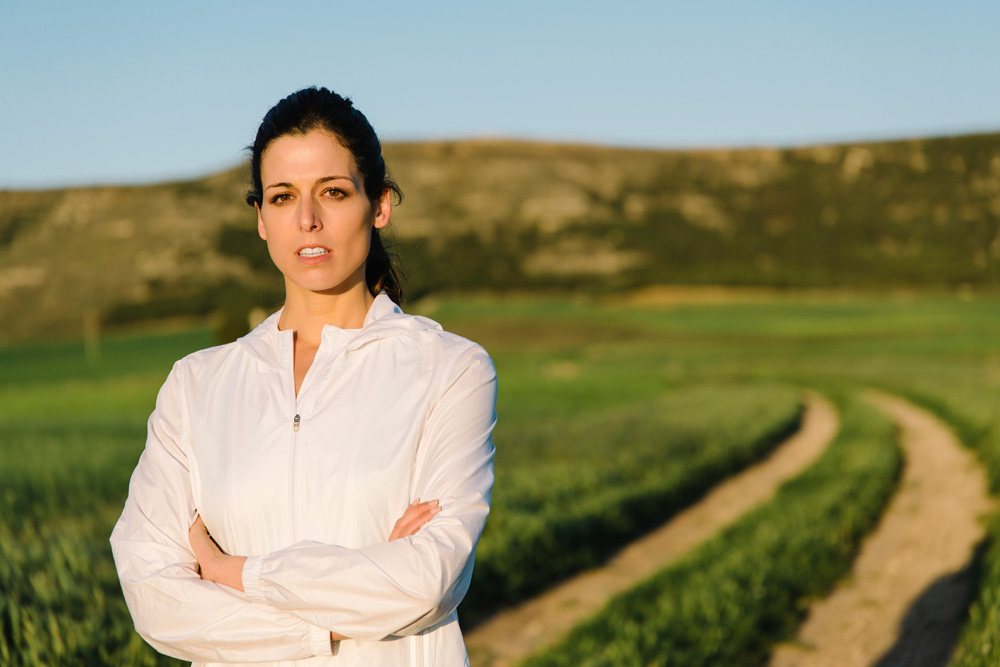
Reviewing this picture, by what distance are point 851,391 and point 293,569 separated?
82.4 feet

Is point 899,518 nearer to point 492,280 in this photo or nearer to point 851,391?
point 851,391

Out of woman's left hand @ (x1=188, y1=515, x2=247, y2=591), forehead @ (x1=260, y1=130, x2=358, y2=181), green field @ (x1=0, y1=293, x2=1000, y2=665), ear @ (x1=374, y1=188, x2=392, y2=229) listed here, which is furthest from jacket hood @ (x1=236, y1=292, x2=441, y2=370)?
green field @ (x1=0, y1=293, x2=1000, y2=665)

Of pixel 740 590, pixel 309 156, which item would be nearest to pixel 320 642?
pixel 309 156

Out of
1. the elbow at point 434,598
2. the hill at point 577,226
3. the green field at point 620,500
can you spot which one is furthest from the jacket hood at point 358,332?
the hill at point 577,226

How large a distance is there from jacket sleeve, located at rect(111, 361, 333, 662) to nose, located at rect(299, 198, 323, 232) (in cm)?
51

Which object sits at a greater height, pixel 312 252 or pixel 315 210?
pixel 315 210

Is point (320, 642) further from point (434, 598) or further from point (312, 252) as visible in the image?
point (312, 252)

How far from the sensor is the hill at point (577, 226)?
7588 cm

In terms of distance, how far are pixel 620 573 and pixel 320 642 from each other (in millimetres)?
6068

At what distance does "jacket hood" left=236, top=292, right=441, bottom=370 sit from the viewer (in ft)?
6.73

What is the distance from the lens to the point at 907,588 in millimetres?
6930

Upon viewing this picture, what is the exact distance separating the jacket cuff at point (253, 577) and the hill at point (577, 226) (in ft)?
219

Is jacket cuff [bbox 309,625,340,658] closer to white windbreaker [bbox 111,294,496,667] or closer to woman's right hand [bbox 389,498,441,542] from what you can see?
white windbreaker [bbox 111,294,496,667]

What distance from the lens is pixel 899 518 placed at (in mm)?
9242
